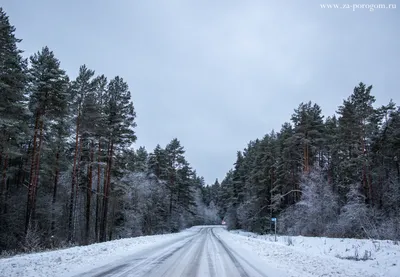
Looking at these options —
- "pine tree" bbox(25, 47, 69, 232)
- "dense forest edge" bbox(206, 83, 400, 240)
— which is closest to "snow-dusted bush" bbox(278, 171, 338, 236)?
"dense forest edge" bbox(206, 83, 400, 240)

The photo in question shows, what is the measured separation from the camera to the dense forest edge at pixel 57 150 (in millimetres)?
18094

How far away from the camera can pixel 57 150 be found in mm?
25281

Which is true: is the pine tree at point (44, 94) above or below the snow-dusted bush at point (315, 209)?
above

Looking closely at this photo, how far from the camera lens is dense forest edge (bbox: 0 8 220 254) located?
18094 millimetres

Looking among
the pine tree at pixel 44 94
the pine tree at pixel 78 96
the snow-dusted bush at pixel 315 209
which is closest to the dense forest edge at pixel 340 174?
the snow-dusted bush at pixel 315 209

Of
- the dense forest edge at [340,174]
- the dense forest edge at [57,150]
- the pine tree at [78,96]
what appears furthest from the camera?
the dense forest edge at [340,174]

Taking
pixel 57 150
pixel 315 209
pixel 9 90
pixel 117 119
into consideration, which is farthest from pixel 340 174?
pixel 9 90

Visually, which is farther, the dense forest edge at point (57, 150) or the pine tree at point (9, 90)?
the dense forest edge at point (57, 150)

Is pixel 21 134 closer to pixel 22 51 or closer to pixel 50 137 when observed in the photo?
pixel 50 137

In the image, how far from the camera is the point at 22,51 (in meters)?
20.3

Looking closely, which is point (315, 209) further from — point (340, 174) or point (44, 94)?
point (44, 94)

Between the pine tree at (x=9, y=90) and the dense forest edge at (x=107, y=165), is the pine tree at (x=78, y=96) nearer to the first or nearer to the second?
the dense forest edge at (x=107, y=165)

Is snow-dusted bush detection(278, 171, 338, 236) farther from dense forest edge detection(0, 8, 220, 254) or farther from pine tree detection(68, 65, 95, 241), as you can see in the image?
pine tree detection(68, 65, 95, 241)

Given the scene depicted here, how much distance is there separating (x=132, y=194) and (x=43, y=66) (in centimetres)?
2118
